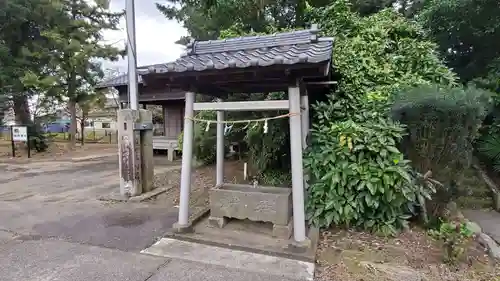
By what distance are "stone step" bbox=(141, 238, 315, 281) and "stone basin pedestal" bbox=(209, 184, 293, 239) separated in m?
0.56

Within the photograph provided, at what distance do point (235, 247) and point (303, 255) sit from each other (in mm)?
812

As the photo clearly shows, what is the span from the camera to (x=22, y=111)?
47.3 feet

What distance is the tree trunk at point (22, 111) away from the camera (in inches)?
555

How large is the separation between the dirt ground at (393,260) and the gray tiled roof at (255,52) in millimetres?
2190

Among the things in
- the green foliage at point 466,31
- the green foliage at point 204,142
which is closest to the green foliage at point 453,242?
the green foliage at point 466,31

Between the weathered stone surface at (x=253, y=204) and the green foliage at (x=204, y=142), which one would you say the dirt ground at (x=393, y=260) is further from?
the green foliage at (x=204, y=142)

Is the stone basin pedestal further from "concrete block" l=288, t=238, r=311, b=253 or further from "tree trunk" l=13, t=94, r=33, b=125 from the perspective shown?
"tree trunk" l=13, t=94, r=33, b=125

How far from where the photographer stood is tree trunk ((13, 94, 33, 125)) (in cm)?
1411

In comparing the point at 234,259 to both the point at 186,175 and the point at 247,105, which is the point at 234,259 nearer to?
the point at 186,175

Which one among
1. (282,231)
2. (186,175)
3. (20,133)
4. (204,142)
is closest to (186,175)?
(186,175)

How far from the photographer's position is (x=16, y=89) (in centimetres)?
1274

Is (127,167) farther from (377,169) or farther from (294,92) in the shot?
(377,169)

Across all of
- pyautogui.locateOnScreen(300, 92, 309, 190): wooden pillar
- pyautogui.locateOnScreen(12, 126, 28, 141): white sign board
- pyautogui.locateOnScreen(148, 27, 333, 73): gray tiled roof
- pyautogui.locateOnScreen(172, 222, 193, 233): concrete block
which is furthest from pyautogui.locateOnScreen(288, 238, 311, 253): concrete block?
pyautogui.locateOnScreen(12, 126, 28, 141): white sign board

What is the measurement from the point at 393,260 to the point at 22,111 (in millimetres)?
17401
